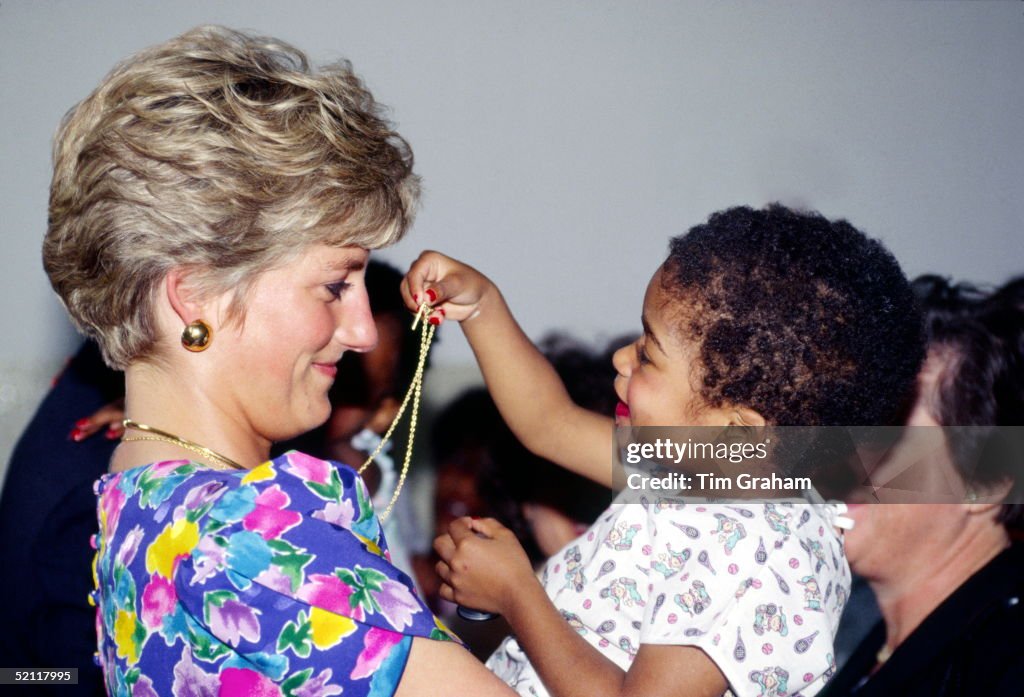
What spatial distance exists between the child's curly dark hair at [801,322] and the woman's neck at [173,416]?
67cm

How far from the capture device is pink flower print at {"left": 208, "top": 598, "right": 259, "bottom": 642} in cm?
101

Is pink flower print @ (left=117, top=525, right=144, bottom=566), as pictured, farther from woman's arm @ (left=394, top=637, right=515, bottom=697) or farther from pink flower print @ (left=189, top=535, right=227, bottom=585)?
woman's arm @ (left=394, top=637, right=515, bottom=697)

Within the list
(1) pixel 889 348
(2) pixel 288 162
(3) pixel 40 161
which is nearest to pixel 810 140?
(1) pixel 889 348

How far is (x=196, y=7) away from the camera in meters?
2.23

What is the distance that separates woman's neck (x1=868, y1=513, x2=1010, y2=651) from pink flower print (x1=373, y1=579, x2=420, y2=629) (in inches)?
46.6

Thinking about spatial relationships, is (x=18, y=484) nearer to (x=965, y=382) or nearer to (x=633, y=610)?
(x=633, y=610)

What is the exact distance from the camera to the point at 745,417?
141cm

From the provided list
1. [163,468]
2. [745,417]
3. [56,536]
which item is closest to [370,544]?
[163,468]

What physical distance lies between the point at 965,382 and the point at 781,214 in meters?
0.65

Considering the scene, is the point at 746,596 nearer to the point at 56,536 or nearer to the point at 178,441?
the point at 178,441

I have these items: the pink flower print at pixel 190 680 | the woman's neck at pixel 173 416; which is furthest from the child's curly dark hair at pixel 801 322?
the pink flower print at pixel 190 680

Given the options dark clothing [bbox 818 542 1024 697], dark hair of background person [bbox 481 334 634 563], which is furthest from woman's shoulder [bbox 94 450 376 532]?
dark hair of background person [bbox 481 334 634 563]

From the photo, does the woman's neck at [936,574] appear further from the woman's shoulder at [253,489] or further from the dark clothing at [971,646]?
the woman's shoulder at [253,489]

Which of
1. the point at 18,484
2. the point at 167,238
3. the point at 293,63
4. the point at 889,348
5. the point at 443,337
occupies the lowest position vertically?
the point at 18,484
